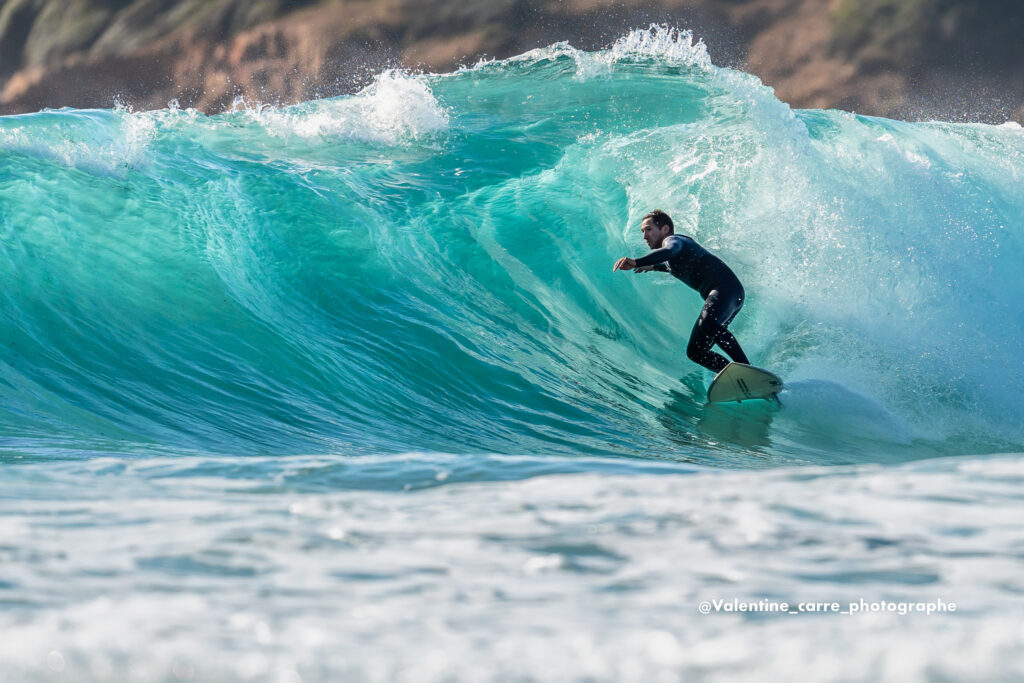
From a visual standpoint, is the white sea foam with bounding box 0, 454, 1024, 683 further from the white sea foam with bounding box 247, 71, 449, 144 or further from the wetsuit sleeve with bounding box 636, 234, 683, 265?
the white sea foam with bounding box 247, 71, 449, 144

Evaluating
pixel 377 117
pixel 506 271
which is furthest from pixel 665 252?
pixel 377 117

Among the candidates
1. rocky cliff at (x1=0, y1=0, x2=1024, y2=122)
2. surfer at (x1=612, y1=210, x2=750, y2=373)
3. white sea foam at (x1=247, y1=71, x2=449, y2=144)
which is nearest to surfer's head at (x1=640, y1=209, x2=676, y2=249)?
surfer at (x1=612, y1=210, x2=750, y2=373)

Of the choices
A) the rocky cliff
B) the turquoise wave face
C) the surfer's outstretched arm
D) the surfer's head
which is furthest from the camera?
the rocky cliff

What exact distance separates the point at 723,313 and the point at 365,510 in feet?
12.1

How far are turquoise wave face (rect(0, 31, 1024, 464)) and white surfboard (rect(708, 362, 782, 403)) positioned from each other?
114mm

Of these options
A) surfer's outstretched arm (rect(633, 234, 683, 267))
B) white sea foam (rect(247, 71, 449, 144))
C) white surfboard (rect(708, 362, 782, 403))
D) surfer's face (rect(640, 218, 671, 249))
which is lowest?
white surfboard (rect(708, 362, 782, 403))

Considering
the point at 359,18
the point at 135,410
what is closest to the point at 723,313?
the point at 135,410

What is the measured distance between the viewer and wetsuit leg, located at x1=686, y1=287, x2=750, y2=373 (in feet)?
18.3

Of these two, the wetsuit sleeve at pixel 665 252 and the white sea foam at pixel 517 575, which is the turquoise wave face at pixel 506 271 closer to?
the wetsuit sleeve at pixel 665 252

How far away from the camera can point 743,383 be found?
5480 millimetres

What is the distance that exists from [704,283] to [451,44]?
2578 cm

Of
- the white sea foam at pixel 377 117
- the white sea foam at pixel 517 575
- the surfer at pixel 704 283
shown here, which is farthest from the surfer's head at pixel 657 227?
the white sea foam at pixel 377 117

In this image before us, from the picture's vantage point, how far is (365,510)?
251 centimetres

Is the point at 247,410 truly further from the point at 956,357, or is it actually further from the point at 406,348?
the point at 956,357
